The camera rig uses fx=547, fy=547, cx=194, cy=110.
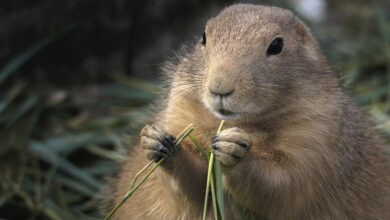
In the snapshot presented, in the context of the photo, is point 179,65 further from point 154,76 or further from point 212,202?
point 154,76

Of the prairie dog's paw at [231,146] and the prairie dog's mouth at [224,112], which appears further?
the prairie dog's mouth at [224,112]

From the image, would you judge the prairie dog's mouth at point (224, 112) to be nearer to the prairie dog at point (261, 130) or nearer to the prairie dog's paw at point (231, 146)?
the prairie dog at point (261, 130)

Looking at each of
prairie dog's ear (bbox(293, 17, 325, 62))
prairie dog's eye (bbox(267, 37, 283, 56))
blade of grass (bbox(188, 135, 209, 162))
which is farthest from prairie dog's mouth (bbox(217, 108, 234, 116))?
prairie dog's ear (bbox(293, 17, 325, 62))

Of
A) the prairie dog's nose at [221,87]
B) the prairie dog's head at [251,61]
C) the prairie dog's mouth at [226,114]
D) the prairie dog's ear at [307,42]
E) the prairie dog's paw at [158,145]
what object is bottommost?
the prairie dog's paw at [158,145]

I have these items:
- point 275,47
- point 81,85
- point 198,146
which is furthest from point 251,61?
point 81,85

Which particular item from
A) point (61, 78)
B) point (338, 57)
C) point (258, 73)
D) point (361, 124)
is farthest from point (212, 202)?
point (338, 57)

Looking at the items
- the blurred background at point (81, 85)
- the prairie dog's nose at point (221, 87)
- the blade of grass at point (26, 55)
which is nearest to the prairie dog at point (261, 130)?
the prairie dog's nose at point (221, 87)

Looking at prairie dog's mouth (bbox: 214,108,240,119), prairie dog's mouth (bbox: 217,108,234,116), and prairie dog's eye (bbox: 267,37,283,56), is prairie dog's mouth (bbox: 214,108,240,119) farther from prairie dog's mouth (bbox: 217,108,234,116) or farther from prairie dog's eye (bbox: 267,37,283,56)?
prairie dog's eye (bbox: 267,37,283,56)
